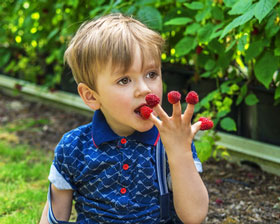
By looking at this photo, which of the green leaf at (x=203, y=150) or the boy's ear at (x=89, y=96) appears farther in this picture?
the green leaf at (x=203, y=150)

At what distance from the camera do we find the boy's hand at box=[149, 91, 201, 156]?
4.06 feet

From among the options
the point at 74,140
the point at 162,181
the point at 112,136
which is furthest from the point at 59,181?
the point at 162,181

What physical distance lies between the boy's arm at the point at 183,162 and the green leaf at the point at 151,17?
1.00 metres

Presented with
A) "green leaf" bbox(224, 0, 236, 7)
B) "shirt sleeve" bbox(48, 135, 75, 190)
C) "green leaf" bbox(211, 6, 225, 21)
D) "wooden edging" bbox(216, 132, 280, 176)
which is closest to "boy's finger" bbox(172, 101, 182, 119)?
"shirt sleeve" bbox(48, 135, 75, 190)

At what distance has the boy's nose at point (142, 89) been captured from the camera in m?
1.38

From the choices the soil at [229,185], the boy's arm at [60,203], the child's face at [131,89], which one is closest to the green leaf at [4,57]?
the soil at [229,185]

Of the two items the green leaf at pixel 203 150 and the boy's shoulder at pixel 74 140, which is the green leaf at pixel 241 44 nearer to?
the green leaf at pixel 203 150

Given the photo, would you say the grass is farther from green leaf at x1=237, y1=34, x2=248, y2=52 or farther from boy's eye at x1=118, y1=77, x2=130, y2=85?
green leaf at x1=237, y1=34, x2=248, y2=52

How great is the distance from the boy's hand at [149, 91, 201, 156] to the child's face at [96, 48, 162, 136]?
0.12 meters

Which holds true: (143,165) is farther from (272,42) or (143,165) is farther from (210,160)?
(210,160)

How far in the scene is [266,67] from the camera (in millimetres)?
Result: 1971

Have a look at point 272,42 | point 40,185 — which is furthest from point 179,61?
point 40,185

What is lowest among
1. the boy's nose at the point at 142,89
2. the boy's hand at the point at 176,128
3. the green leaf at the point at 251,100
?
the green leaf at the point at 251,100

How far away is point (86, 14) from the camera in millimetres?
3084
